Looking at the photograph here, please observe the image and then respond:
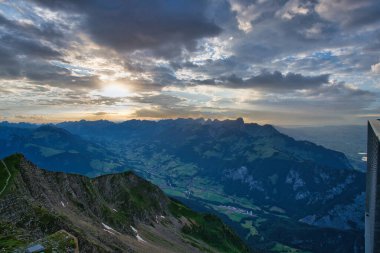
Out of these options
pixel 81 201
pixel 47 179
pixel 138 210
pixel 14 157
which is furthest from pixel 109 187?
pixel 14 157

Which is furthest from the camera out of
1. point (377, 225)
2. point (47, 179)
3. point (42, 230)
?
point (47, 179)

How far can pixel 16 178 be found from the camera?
93.2 metres

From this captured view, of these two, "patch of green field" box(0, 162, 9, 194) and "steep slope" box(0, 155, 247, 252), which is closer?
"steep slope" box(0, 155, 247, 252)

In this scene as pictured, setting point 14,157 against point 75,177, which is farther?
point 75,177

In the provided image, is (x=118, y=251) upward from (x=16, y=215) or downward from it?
downward

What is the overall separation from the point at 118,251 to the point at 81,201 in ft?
146

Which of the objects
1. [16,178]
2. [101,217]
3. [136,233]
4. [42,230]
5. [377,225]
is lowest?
[136,233]

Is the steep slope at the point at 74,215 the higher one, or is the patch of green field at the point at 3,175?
the patch of green field at the point at 3,175

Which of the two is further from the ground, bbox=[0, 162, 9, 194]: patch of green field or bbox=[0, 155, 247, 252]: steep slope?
bbox=[0, 162, 9, 194]: patch of green field

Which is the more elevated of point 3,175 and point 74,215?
point 3,175

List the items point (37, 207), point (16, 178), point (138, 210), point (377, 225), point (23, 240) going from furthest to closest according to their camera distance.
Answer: point (138, 210) < point (377, 225) < point (16, 178) < point (37, 207) < point (23, 240)

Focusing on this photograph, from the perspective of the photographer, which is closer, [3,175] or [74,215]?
[3,175]

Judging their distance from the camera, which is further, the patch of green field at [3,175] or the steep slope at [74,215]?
the patch of green field at [3,175]

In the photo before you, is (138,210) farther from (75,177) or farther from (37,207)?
(37,207)
